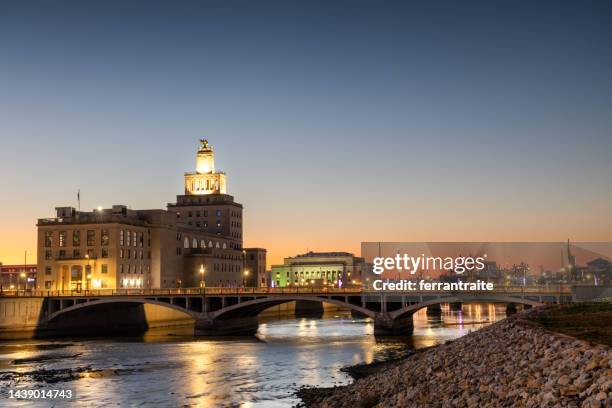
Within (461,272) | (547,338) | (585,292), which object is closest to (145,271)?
(461,272)

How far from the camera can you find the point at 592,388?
22984 millimetres

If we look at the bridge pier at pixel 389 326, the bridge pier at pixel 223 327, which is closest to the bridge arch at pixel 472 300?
the bridge pier at pixel 389 326

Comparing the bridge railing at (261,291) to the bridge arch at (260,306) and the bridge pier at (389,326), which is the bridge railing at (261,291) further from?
the bridge pier at (389,326)

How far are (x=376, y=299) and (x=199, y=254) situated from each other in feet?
262

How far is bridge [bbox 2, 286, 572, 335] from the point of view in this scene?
98.3 meters

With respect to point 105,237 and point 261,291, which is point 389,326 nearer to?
point 261,291

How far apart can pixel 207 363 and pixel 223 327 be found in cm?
4064

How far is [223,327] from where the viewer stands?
372 feet

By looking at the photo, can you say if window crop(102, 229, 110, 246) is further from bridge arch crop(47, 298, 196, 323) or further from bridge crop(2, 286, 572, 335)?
bridge arch crop(47, 298, 196, 323)

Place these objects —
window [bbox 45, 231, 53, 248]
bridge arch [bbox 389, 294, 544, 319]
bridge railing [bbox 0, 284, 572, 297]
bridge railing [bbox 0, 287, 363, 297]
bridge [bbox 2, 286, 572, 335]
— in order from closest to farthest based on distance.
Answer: bridge arch [bbox 389, 294, 544, 319], bridge railing [bbox 0, 284, 572, 297], bridge [bbox 2, 286, 572, 335], bridge railing [bbox 0, 287, 363, 297], window [bbox 45, 231, 53, 248]

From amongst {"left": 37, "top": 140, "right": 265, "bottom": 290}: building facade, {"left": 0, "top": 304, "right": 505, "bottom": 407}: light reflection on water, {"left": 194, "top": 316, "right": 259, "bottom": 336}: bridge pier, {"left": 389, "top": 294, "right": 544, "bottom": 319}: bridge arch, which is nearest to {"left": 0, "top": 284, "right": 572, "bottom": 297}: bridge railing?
{"left": 389, "top": 294, "right": 544, "bottom": 319}: bridge arch

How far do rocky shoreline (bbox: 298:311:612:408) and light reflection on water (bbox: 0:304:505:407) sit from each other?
35.1 ft

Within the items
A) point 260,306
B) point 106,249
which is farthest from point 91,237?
point 260,306

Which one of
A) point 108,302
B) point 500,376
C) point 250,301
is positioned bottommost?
point 500,376
